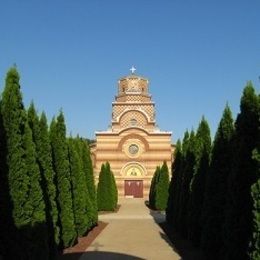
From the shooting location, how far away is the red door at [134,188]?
66000mm

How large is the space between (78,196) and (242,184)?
38.5 feet

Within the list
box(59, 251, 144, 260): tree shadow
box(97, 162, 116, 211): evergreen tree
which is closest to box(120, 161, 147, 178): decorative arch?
box(97, 162, 116, 211): evergreen tree

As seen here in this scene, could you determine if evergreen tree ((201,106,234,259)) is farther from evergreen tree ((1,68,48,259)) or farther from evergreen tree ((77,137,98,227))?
evergreen tree ((77,137,98,227))

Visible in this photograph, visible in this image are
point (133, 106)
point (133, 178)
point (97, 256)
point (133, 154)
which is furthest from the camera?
point (133, 106)

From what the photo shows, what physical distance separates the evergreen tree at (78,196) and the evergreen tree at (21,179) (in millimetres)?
8143

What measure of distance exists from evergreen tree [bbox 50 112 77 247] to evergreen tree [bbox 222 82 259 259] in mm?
8038

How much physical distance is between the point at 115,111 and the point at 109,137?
6.62m

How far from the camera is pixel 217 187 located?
15.4 meters

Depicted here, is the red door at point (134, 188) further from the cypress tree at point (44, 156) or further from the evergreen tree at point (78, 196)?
the cypress tree at point (44, 156)

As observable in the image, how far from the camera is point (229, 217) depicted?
11.2m

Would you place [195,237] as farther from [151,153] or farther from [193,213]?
[151,153]

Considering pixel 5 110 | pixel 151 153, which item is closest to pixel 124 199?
pixel 151 153

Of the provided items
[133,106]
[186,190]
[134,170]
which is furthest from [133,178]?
[186,190]

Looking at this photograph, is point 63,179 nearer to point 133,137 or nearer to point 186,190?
point 186,190
